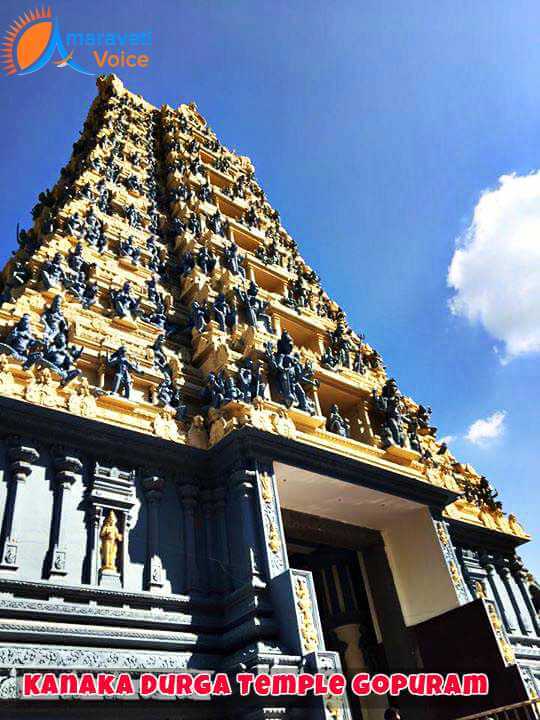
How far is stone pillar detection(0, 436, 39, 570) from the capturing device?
8396 mm

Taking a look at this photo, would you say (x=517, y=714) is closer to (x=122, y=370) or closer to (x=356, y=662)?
(x=356, y=662)

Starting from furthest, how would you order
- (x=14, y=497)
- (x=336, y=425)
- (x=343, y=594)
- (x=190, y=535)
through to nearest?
(x=336, y=425)
(x=343, y=594)
(x=190, y=535)
(x=14, y=497)

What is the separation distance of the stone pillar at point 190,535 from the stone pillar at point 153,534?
462 millimetres

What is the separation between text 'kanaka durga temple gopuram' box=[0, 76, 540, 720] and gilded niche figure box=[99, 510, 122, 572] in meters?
0.04

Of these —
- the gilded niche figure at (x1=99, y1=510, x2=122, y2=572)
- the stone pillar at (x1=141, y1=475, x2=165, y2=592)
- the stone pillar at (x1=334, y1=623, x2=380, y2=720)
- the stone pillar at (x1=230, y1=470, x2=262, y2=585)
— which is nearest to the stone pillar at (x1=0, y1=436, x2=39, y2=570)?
the gilded niche figure at (x1=99, y1=510, x2=122, y2=572)

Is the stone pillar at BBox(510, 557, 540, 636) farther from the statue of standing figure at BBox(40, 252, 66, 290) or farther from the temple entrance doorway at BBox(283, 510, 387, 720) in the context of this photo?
the statue of standing figure at BBox(40, 252, 66, 290)

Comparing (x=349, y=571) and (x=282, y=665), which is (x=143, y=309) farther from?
(x=282, y=665)

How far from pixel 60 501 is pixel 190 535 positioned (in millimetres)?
2425

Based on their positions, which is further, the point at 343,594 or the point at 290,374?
the point at 343,594

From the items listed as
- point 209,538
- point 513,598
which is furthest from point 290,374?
point 513,598

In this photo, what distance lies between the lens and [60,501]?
30.7ft

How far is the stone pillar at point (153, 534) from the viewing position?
949cm

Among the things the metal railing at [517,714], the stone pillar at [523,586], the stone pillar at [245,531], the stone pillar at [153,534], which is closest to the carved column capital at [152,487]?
the stone pillar at [153,534]

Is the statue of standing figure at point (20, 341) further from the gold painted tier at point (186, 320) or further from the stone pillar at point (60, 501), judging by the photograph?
the stone pillar at point (60, 501)
